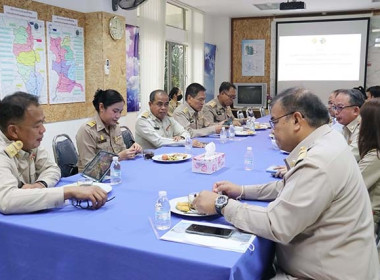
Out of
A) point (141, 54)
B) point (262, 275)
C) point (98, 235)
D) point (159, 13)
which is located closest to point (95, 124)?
point (98, 235)

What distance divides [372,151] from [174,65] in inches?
229

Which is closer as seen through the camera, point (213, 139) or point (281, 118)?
point (281, 118)

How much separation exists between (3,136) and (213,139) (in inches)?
95.3

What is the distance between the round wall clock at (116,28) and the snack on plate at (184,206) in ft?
12.4

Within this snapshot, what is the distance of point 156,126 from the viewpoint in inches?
153

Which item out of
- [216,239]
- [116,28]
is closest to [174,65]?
[116,28]

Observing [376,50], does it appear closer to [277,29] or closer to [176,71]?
[277,29]

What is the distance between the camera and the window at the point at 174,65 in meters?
7.26

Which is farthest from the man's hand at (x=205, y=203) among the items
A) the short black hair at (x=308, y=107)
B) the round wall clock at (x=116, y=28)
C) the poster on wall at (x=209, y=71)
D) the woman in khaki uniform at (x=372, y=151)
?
the poster on wall at (x=209, y=71)

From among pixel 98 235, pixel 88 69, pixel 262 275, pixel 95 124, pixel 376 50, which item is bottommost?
pixel 262 275

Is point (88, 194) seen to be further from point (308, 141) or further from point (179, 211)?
point (308, 141)

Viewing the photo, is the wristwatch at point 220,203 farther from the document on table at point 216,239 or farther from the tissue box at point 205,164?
the tissue box at point 205,164

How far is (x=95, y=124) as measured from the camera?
2.99 meters

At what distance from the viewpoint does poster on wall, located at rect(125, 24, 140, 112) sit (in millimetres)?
5578
